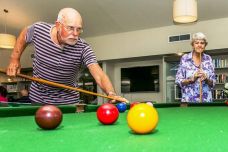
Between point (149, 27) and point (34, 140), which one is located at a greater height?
point (149, 27)

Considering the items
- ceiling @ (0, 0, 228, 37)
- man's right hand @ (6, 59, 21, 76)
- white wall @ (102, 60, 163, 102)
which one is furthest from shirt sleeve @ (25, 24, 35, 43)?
white wall @ (102, 60, 163, 102)

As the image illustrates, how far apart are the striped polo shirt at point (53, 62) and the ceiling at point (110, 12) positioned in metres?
4.25

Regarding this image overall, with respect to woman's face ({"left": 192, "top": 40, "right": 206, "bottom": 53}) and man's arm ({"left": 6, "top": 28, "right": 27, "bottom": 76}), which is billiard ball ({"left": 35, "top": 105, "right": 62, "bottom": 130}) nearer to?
man's arm ({"left": 6, "top": 28, "right": 27, "bottom": 76})

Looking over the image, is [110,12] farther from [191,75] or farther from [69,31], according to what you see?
[69,31]

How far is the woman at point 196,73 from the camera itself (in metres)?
3.57

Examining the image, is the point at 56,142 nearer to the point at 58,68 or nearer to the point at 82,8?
the point at 58,68

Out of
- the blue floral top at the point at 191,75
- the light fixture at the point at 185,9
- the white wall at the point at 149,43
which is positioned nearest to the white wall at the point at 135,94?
the white wall at the point at 149,43

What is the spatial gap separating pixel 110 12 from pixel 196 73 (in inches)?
160

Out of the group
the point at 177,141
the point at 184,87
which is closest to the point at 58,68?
the point at 184,87

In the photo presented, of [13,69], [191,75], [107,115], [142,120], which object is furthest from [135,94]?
[142,120]

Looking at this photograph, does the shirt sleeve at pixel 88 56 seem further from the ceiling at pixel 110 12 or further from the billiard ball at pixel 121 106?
the ceiling at pixel 110 12

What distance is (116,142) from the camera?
922mm

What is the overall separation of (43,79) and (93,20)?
5.19 meters

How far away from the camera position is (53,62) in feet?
8.55
